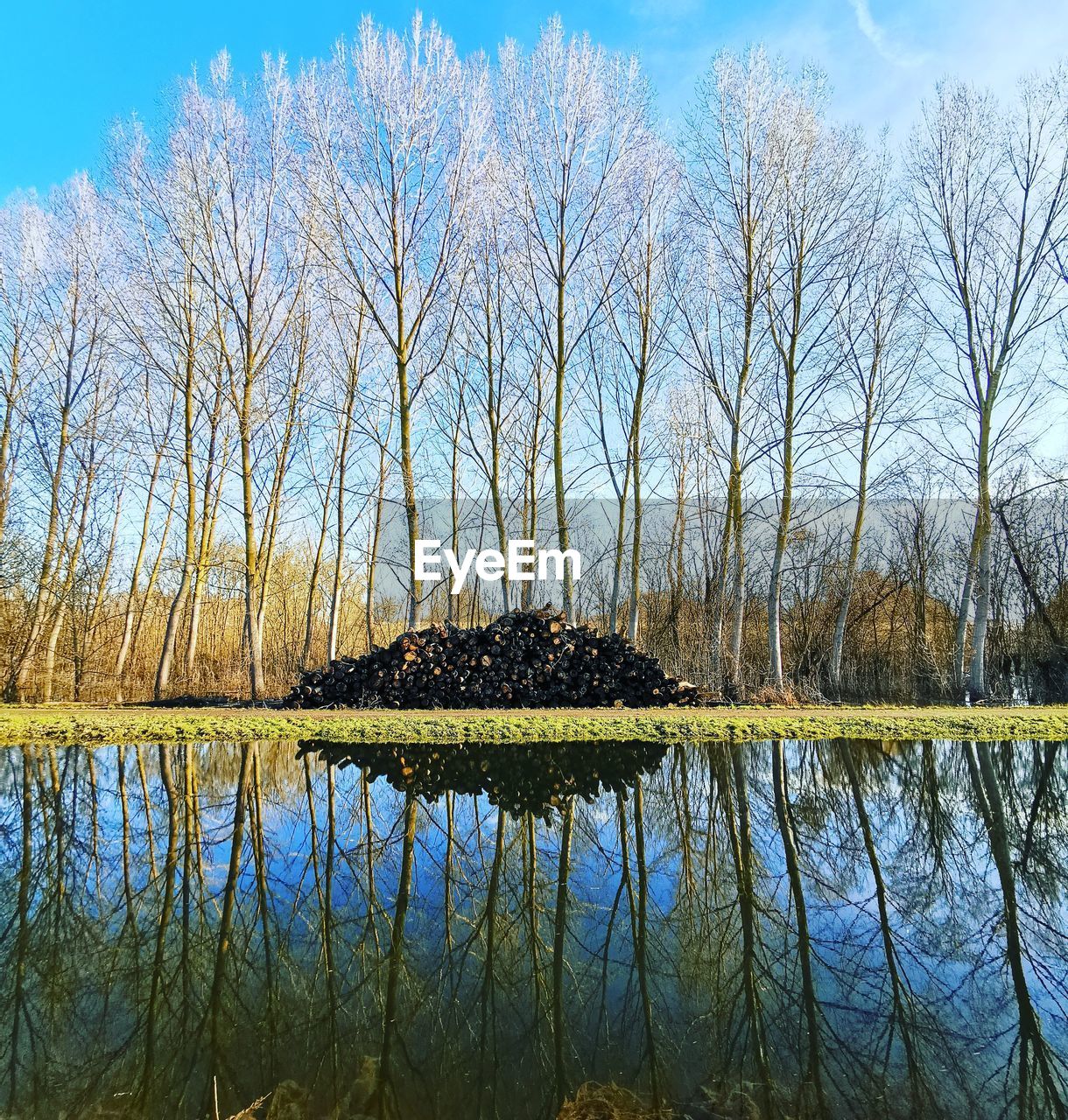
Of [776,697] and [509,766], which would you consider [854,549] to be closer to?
[776,697]

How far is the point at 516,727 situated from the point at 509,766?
204 cm

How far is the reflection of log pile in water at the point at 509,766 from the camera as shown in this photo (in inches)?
238

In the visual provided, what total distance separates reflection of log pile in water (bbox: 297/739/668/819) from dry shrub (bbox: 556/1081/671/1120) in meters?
3.20

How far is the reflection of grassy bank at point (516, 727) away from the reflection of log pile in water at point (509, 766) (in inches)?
14.9

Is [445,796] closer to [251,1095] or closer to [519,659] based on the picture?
[251,1095]

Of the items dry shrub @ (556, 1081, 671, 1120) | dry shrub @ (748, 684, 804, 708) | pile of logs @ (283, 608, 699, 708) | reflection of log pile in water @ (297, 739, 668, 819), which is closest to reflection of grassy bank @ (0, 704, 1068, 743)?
reflection of log pile in water @ (297, 739, 668, 819)

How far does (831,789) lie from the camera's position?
250 inches

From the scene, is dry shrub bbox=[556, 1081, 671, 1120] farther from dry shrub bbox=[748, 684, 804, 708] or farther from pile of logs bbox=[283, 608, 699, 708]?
dry shrub bbox=[748, 684, 804, 708]

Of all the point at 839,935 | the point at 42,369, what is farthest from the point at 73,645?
the point at 839,935

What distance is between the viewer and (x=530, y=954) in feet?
10.0

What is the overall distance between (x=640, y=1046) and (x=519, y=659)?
1001cm

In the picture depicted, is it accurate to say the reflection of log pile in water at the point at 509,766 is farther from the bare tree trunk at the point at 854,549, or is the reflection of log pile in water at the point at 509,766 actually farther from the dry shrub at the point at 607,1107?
the bare tree trunk at the point at 854,549

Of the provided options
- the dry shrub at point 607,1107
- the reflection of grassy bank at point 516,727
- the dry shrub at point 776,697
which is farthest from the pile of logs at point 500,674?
the dry shrub at point 607,1107

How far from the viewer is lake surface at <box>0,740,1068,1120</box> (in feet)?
7.20
